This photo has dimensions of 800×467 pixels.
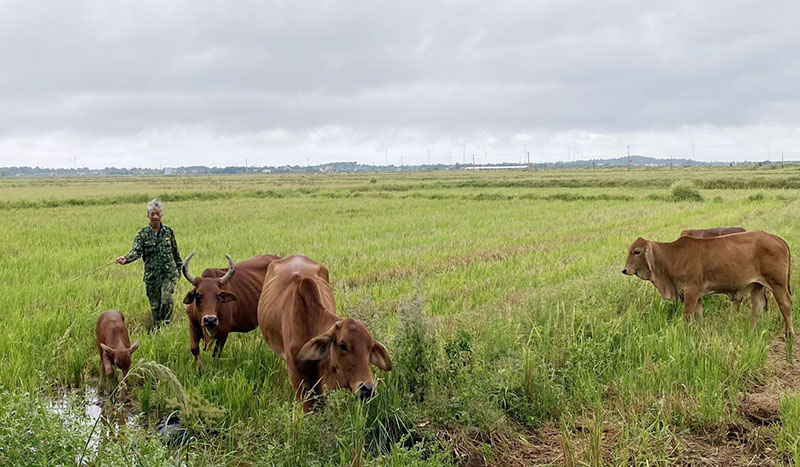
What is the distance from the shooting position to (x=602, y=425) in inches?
166

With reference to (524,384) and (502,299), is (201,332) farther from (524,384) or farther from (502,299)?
(502,299)

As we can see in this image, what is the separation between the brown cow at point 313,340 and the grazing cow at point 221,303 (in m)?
0.47

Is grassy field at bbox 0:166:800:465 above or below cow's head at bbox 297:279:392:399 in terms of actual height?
below

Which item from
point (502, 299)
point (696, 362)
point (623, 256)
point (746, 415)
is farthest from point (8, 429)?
point (623, 256)

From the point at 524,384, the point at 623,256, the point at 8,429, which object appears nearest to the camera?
the point at 8,429

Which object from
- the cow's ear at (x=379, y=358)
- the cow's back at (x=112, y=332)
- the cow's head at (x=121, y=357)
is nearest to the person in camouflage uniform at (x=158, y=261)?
the cow's back at (x=112, y=332)

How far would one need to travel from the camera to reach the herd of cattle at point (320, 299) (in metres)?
4.20

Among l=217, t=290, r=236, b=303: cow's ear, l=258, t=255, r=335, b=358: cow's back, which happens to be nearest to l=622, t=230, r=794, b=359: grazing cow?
l=258, t=255, r=335, b=358: cow's back

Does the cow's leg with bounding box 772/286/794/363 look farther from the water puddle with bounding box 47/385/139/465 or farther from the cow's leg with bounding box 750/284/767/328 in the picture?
the water puddle with bounding box 47/385/139/465

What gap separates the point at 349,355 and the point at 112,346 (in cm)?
279

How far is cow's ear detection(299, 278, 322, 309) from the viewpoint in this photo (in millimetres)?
4828

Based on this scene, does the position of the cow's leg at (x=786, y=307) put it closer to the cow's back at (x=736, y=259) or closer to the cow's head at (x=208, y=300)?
the cow's back at (x=736, y=259)

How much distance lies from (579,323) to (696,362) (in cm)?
127

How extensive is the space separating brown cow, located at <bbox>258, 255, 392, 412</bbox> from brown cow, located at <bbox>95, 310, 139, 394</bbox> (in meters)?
1.27
